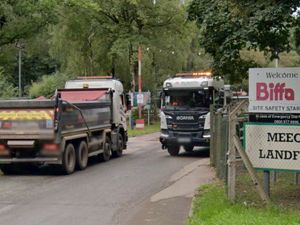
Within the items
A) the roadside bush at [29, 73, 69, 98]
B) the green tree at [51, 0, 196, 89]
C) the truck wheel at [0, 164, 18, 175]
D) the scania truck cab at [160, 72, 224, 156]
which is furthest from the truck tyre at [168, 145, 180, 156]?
the roadside bush at [29, 73, 69, 98]

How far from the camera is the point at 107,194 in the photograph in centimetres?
1313

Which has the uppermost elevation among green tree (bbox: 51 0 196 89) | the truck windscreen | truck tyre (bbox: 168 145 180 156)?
green tree (bbox: 51 0 196 89)

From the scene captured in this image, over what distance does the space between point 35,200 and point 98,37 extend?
118 ft

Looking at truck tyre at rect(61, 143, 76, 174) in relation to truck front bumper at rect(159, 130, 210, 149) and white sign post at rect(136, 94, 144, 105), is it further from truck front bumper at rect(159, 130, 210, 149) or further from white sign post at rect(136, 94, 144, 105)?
white sign post at rect(136, 94, 144, 105)

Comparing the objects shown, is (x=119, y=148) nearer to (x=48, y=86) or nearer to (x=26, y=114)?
(x=26, y=114)

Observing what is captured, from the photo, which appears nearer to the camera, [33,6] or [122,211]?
[122,211]

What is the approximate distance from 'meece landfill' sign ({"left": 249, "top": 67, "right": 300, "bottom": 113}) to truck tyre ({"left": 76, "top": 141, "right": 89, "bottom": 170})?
850 cm

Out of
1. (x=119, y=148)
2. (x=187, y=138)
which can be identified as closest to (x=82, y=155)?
(x=119, y=148)

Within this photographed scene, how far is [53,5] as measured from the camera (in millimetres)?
36219

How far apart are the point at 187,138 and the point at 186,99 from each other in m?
1.46

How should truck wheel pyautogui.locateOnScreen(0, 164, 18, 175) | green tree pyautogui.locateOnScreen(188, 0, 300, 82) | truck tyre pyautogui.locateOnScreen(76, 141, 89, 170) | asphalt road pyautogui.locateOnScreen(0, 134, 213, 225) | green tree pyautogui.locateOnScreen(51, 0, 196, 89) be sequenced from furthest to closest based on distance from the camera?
1. green tree pyautogui.locateOnScreen(51, 0, 196, 89)
2. truck tyre pyautogui.locateOnScreen(76, 141, 89, 170)
3. truck wheel pyautogui.locateOnScreen(0, 164, 18, 175)
4. green tree pyautogui.locateOnScreen(188, 0, 300, 82)
5. asphalt road pyautogui.locateOnScreen(0, 134, 213, 225)

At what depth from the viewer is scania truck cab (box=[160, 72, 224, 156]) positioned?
70.8 ft

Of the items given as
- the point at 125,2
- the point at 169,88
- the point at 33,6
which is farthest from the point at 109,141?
the point at 125,2

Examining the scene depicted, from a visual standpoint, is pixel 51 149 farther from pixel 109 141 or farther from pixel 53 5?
pixel 53 5
